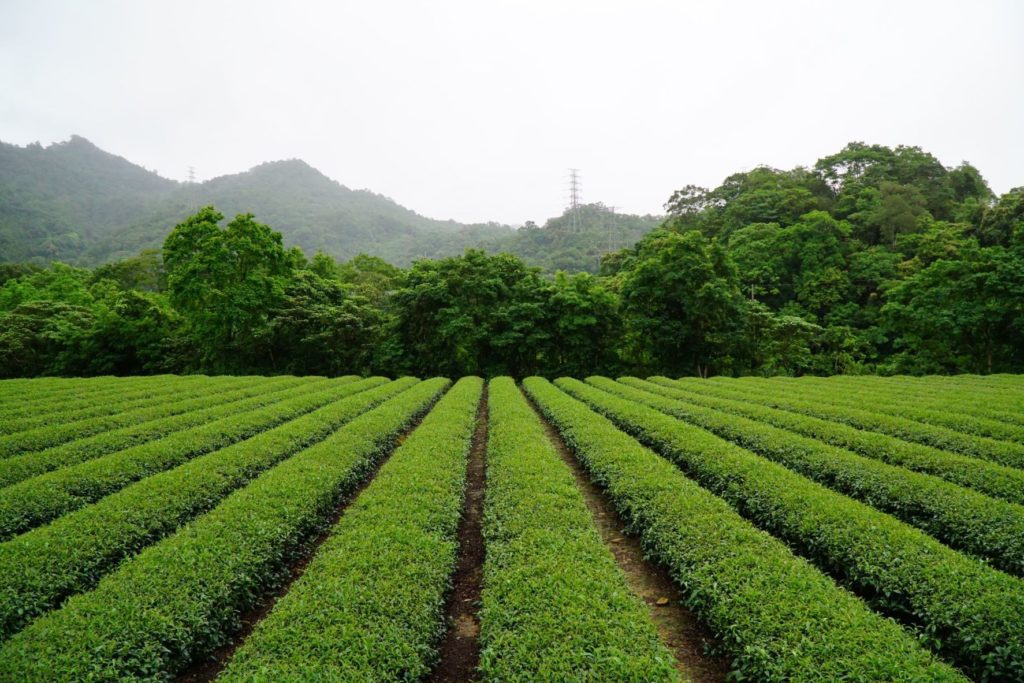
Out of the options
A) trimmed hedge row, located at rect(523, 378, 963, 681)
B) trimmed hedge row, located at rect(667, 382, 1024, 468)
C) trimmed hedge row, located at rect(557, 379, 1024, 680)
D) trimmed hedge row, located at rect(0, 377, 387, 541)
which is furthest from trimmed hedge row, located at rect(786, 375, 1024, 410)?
trimmed hedge row, located at rect(0, 377, 387, 541)

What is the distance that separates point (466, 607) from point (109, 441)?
970 cm

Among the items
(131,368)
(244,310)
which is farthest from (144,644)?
(131,368)

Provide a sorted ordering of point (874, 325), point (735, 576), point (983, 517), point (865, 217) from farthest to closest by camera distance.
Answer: point (865, 217), point (874, 325), point (983, 517), point (735, 576)

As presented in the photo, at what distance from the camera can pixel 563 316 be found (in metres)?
32.8

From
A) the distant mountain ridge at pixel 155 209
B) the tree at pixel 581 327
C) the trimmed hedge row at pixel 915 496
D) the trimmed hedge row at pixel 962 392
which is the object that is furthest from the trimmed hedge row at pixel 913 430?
the distant mountain ridge at pixel 155 209

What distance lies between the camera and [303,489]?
7301 millimetres

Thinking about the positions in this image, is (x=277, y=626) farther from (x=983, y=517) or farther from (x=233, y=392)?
(x=233, y=392)

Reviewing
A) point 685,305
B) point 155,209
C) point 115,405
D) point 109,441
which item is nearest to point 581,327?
point 685,305

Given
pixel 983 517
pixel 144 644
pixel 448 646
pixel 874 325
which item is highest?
pixel 874 325

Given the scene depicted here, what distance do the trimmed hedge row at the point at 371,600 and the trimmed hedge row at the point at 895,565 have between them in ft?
14.9

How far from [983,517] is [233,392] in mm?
21492

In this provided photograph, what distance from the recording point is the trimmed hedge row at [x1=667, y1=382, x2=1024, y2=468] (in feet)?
27.7

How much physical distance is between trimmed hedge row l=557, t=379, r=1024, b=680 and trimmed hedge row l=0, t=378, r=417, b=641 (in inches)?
335

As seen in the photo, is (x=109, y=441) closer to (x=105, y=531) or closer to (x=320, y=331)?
(x=105, y=531)
